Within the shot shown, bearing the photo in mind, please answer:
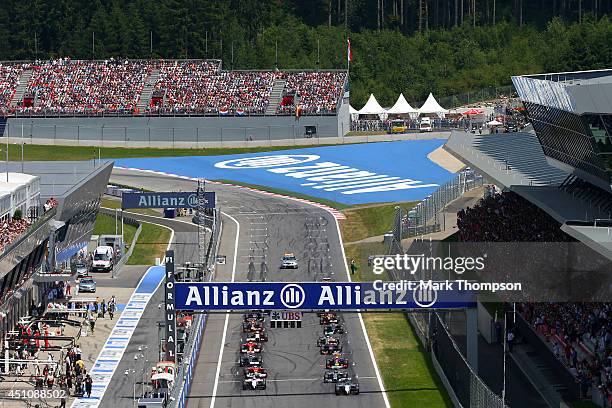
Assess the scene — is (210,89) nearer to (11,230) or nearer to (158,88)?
(158,88)

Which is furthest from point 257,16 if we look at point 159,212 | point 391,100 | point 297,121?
point 159,212

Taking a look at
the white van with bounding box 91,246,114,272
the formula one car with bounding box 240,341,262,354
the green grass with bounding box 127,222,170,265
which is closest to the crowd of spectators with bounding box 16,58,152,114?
the green grass with bounding box 127,222,170,265

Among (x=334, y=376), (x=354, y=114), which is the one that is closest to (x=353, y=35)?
(x=354, y=114)

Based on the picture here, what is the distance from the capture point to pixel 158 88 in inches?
5861

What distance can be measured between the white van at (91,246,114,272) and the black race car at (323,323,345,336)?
20.3 m

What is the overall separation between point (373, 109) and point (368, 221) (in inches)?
1939

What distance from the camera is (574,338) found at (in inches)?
2399

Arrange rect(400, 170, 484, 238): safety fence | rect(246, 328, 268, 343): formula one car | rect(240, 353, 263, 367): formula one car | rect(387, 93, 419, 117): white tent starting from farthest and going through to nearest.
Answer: rect(387, 93, 419, 117): white tent → rect(400, 170, 484, 238): safety fence → rect(246, 328, 268, 343): formula one car → rect(240, 353, 263, 367): formula one car

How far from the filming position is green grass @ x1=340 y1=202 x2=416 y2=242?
99875 millimetres

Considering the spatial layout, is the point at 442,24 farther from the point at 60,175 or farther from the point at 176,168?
the point at 60,175

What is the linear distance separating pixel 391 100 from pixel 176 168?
37.2 m

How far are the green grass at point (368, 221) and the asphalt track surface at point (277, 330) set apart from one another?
3.90ft

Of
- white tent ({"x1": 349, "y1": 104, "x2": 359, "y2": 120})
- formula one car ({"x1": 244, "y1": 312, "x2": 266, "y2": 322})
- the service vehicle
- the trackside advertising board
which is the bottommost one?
formula one car ({"x1": 244, "y1": 312, "x2": 266, "y2": 322})

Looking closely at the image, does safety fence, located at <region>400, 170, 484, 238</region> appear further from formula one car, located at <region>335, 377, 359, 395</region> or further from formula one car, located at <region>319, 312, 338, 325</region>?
formula one car, located at <region>335, 377, 359, 395</region>
